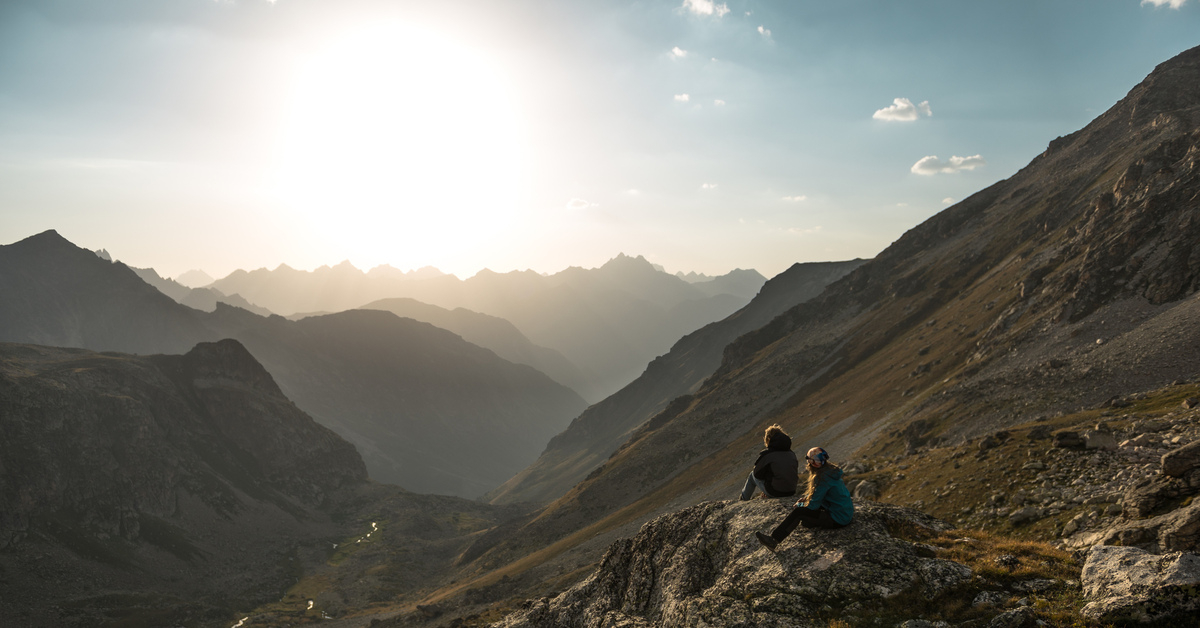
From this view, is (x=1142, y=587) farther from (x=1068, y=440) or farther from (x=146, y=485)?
(x=146, y=485)

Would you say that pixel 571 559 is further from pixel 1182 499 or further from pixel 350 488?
pixel 350 488

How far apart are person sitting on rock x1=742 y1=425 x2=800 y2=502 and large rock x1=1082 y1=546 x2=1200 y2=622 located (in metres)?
7.49

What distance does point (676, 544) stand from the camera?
2003 centimetres

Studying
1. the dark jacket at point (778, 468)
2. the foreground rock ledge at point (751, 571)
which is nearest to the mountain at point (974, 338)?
the dark jacket at point (778, 468)

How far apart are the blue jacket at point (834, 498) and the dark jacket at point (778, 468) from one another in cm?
255

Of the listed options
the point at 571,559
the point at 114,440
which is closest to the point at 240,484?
the point at 114,440

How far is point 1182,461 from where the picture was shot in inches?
553

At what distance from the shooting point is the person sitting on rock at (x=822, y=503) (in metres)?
14.4

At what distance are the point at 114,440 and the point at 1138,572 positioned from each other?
6387 inches

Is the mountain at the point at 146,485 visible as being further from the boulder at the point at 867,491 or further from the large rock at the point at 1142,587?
the large rock at the point at 1142,587

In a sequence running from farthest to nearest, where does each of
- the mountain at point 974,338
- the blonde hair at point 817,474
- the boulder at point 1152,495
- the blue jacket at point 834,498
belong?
the mountain at point 974,338 < the blue jacket at point 834,498 < the blonde hair at point 817,474 < the boulder at point 1152,495

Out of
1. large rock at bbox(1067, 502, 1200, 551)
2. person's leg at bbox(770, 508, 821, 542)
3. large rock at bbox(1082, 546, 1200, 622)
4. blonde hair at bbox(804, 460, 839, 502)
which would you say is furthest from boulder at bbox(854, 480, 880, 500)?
large rock at bbox(1082, 546, 1200, 622)

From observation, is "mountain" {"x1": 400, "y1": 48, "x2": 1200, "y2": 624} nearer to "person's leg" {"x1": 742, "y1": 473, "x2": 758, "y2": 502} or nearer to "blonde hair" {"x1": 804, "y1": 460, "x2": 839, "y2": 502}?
"person's leg" {"x1": 742, "y1": 473, "x2": 758, "y2": 502}

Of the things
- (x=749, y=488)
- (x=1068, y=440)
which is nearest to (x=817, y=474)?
(x=749, y=488)
